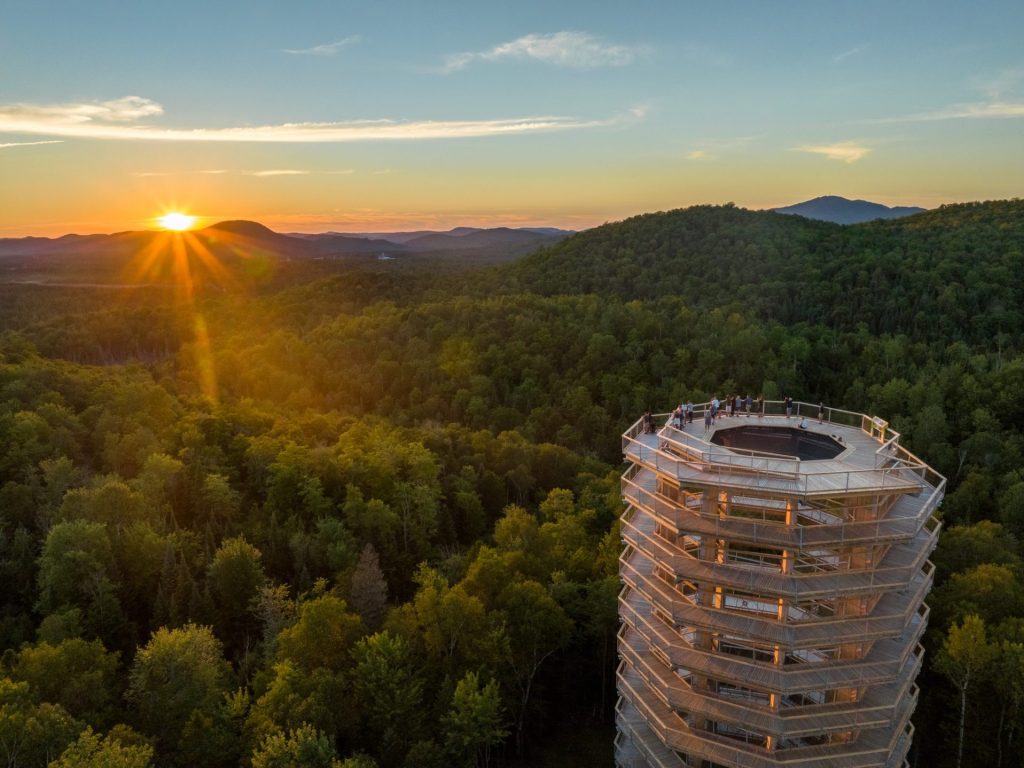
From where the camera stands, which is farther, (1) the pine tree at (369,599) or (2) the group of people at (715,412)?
(1) the pine tree at (369,599)

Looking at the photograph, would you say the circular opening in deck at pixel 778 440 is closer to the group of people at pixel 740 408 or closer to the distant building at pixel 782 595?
the distant building at pixel 782 595

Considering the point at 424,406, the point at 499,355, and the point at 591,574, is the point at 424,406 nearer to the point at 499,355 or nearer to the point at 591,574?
the point at 499,355

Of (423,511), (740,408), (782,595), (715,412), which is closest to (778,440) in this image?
(715,412)

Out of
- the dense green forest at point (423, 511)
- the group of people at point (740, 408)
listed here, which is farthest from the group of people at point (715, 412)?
the dense green forest at point (423, 511)

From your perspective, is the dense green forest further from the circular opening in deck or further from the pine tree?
the circular opening in deck

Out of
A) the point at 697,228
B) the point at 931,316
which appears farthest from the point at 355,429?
the point at 697,228

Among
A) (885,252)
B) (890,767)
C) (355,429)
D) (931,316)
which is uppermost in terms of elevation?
(885,252)

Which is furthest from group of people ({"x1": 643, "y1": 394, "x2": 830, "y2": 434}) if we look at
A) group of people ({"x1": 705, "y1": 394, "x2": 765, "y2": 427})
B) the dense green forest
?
the dense green forest

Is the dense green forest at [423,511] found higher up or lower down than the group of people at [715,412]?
lower down
